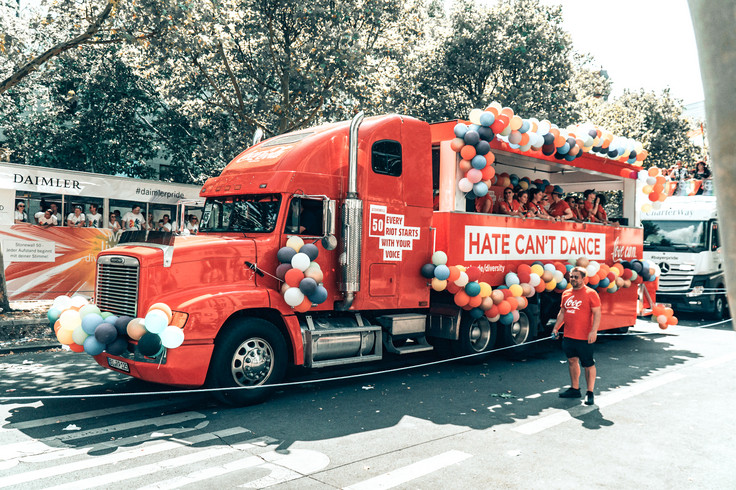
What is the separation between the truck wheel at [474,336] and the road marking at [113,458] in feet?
14.1

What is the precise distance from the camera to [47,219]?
45.5 feet

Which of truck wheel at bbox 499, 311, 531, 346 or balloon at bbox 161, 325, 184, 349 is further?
truck wheel at bbox 499, 311, 531, 346

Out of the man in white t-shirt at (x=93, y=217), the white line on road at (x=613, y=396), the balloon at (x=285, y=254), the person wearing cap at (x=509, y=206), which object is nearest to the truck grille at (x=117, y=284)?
the balloon at (x=285, y=254)

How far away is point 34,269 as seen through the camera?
13750mm

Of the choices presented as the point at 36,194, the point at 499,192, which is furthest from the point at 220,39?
the point at 499,192

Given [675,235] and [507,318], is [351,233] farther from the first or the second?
[675,235]

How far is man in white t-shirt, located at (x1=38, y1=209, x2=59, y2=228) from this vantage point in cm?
1381

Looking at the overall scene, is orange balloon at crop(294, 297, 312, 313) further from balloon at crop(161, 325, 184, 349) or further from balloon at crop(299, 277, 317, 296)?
balloon at crop(161, 325, 184, 349)

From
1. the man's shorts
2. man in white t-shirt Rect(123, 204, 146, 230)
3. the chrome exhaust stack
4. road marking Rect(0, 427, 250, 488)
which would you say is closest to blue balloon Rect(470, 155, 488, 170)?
the chrome exhaust stack

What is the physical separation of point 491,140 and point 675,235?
1012 cm

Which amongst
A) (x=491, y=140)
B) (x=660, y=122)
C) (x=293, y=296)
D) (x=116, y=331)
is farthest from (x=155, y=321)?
(x=660, y=122)

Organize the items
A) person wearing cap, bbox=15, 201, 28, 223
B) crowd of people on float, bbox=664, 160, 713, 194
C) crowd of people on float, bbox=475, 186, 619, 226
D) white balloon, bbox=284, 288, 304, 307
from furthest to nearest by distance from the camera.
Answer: crowd of people on float, bbox=664, 160, 713, 194, person wearing cap, bbox=15, 201, 28, 223, crowd of people on float, bbox=475, 186, 619, 226, white balloon, bbox=284, 288, 304, 307

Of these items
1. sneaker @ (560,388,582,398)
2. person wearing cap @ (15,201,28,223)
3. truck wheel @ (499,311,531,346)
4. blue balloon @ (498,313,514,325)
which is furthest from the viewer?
person wearing cap @ (15,201,28,223)

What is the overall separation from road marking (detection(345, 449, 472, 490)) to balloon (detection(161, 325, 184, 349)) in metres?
2.52
